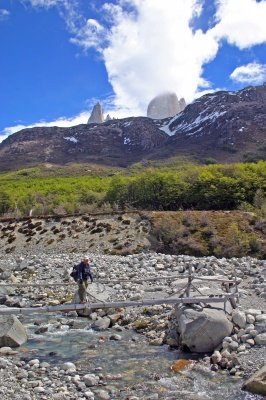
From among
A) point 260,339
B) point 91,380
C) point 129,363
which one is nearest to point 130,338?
point 129,363

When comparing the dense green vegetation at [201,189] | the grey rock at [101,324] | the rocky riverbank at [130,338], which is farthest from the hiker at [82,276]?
the dense green vegetation at [201,189]

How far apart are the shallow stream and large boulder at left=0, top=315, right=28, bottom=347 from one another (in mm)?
369

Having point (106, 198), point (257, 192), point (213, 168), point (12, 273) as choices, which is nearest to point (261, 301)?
point (12, 273)

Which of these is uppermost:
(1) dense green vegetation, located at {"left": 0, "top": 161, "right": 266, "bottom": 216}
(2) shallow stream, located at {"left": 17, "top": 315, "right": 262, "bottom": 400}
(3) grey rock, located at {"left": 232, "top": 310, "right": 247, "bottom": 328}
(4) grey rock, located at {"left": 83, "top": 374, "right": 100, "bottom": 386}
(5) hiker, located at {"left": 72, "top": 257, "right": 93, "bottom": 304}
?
(1) dense green vegetation, located at {"left": 0, "top": 161, "right": 266, "bottom": 216}

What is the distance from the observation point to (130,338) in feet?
64.1

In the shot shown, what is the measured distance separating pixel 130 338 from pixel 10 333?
5.14 metres

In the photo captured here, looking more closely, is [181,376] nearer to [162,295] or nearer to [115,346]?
[115,346]

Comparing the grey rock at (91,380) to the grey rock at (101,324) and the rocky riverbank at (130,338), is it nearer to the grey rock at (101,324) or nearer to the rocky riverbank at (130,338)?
the rocky riverbank at (130,338)

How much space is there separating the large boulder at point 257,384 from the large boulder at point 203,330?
11.7 ft

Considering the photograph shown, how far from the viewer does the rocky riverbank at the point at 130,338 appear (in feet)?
45.3

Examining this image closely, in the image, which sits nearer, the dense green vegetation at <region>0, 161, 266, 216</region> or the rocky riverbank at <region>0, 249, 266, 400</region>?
the rocky riverbank at <region>0, 249, 266, 400</region>

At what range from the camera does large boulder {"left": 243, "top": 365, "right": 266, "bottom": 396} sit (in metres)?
13.1

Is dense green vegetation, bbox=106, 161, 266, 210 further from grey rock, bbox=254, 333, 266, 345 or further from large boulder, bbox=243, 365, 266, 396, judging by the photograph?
large boulder, bbox=243, 365, 266, 396

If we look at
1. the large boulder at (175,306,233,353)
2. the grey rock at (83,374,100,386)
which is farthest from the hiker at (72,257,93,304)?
the grey rock at (83,374,100,386)
